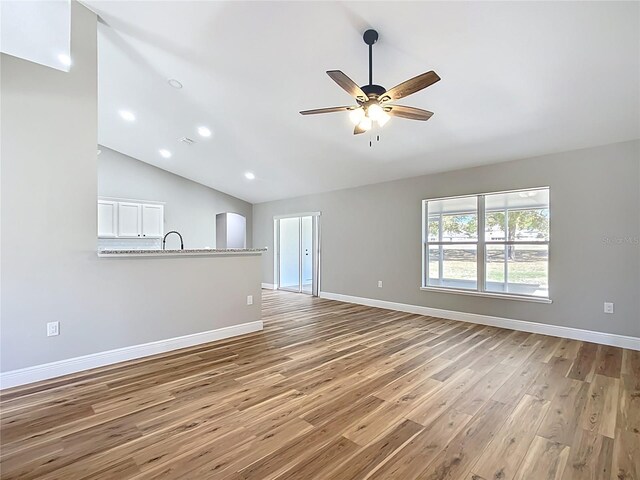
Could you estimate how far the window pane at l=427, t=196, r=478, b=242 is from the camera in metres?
4.96

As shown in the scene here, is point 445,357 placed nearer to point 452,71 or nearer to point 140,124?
point 452,71

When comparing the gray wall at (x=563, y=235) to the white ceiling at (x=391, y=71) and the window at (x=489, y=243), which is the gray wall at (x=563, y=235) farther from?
the white ceiling at (x=391, y=71)

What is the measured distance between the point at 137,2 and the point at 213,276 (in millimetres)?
2823

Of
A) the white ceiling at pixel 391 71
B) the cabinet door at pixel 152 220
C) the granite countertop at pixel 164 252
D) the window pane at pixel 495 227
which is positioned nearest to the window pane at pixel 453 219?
the window pane at pixel 495 227

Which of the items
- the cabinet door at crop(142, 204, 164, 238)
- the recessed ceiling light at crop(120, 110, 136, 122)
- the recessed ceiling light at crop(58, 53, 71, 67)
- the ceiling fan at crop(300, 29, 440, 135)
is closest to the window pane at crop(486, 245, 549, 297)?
the ceiling fan at crop(300, 29, 440, 135)

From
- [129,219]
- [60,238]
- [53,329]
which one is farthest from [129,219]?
[53,329]

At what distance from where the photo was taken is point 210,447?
1843mm

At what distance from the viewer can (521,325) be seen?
438 cm

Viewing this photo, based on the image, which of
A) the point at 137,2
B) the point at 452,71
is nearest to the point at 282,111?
the point at 137,2

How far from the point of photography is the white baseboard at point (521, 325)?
3686mm

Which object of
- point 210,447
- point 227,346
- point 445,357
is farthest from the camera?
point 227,346

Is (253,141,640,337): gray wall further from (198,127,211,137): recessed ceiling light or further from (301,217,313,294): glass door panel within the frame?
(198,127,211,137): recessed ceiling light

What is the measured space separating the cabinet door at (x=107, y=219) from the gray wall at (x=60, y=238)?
3.83 metres

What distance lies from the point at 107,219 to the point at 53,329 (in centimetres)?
425
